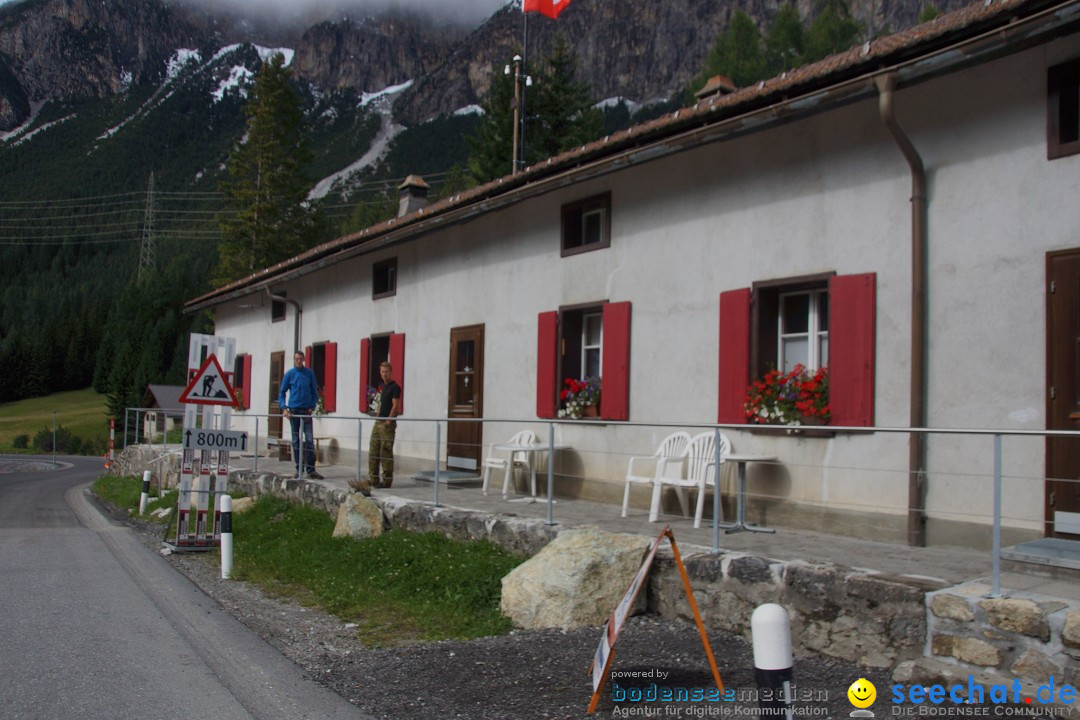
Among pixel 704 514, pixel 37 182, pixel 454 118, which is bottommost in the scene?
pixel 704 514

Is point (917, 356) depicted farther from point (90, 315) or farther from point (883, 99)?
point (90, 315)

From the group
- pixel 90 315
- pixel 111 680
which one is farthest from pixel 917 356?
pixel 90 315

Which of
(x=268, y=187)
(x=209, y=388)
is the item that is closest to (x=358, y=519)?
(x=209, y=388)

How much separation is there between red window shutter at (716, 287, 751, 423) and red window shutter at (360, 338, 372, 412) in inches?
343

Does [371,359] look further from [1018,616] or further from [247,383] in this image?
[1018,616]

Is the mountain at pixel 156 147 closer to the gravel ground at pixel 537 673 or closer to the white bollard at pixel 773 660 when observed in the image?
the gravel ground at pixel 537 673

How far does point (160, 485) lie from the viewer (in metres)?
19.5

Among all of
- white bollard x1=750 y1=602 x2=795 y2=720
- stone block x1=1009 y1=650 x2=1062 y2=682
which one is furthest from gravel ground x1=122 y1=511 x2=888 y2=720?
white bollard x1=750 y1=602 x2=795 y2=720

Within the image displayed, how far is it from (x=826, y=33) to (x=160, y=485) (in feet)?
93.4

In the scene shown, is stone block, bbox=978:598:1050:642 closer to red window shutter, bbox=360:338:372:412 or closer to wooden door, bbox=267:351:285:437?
red window shutter, bbox=360:338:372:412

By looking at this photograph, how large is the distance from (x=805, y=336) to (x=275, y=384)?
15.6m

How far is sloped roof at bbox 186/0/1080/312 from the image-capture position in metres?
6.34

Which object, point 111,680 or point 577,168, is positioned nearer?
point 111,680

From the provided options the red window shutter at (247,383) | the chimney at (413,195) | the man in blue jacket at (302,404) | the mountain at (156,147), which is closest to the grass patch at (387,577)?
the man in blue jacket at (302,404)
